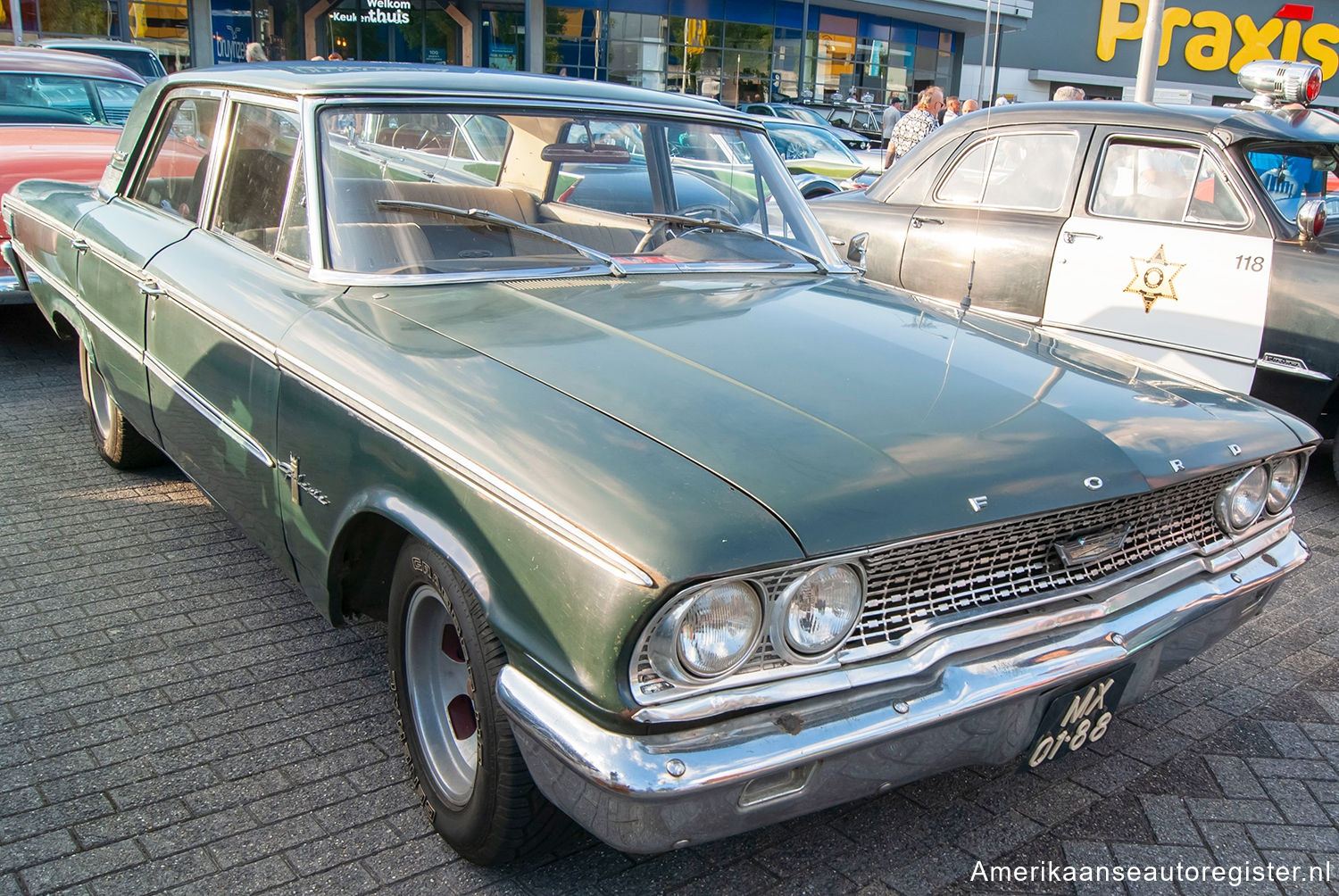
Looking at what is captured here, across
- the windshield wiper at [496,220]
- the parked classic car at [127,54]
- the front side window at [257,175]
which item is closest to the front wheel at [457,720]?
the windshield wiper at [496,220]

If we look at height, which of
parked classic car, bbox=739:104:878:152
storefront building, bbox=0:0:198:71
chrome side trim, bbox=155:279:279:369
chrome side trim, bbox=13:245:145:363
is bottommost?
chrome side trim, bbox=13:245:145:363

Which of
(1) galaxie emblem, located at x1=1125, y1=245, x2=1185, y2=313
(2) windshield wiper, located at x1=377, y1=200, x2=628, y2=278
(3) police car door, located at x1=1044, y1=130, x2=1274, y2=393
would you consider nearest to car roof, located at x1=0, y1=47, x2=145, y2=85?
(2) windshield wiper, located at x1=377, y1=200, x2=628, y2=278

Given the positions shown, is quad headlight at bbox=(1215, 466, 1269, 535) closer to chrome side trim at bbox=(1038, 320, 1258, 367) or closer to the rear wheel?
chrome side trim at bbox=(1038, 320, 1258, 367)

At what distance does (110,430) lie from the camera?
4484mm

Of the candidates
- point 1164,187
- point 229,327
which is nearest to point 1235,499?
point 229,327

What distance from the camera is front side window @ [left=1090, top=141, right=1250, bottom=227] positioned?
17.3 ft

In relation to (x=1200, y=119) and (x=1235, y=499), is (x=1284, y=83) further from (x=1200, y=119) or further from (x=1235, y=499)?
(x=1235, y=499)

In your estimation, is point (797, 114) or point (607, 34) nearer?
point (797, 114)

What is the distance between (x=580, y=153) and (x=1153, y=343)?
319 cm

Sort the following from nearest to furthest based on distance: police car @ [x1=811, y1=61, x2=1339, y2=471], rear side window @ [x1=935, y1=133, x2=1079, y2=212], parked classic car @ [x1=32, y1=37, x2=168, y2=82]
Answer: police car @ [x1=811, y1=61, x2=1339, y2=471], rear side window @ [x1=935, y1=133, x2=1079, y2=212], parked classic car @ [x1=32, y1=37, x2=168, y2=82]

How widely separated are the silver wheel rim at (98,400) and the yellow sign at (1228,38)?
38.5m

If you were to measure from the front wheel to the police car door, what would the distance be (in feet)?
12.9

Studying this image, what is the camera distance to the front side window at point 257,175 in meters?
3.12

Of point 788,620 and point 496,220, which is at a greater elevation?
point 496,220
